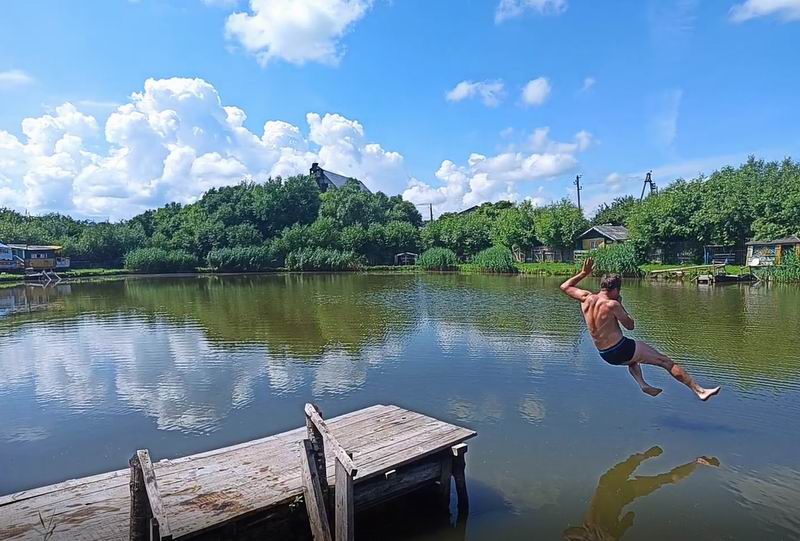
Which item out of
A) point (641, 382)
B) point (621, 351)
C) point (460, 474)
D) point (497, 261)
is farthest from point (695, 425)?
point (497, 261)

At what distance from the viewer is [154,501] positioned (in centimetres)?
371

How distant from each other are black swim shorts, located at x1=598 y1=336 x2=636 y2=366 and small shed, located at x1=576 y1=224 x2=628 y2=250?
5128cm

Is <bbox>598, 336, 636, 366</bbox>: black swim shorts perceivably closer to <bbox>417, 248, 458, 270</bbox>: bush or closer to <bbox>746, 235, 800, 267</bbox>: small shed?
<bbox>746, 235, 800, 267</bbox>: small shed

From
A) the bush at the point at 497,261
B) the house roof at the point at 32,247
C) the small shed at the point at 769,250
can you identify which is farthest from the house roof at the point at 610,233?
the house roof at the point at 32,247

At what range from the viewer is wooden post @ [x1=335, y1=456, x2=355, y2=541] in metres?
4.45

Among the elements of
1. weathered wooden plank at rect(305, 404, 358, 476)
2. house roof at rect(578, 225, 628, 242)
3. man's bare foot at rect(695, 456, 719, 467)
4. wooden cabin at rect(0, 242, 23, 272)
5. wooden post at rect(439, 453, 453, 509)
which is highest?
wooden cabin at rect(0, 242, 23, 272)

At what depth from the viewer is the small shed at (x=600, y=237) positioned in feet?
184

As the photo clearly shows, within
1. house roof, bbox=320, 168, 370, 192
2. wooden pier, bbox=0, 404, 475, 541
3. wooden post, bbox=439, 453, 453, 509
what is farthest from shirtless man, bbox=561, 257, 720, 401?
house roof, bbox=320, 168, 370, 192

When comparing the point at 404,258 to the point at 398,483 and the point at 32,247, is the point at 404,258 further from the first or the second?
the point at 398,483

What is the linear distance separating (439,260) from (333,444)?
2258 inches

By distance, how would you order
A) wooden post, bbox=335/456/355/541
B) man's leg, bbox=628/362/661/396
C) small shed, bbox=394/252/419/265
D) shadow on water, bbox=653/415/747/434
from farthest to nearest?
small shed, bbox=394/252/419/265 → shadow on water, bbox=653/415/747/434 → man's leg, bbox=628/362/661/396 → wooden post, bbox=335/456/355/541

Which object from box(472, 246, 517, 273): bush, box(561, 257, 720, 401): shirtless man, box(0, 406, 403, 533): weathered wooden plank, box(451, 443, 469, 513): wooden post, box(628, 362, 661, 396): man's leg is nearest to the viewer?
box(0, 406, 403, 533): weathered wooden plank

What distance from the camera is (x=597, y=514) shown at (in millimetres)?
6242

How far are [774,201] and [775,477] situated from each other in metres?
49.1
